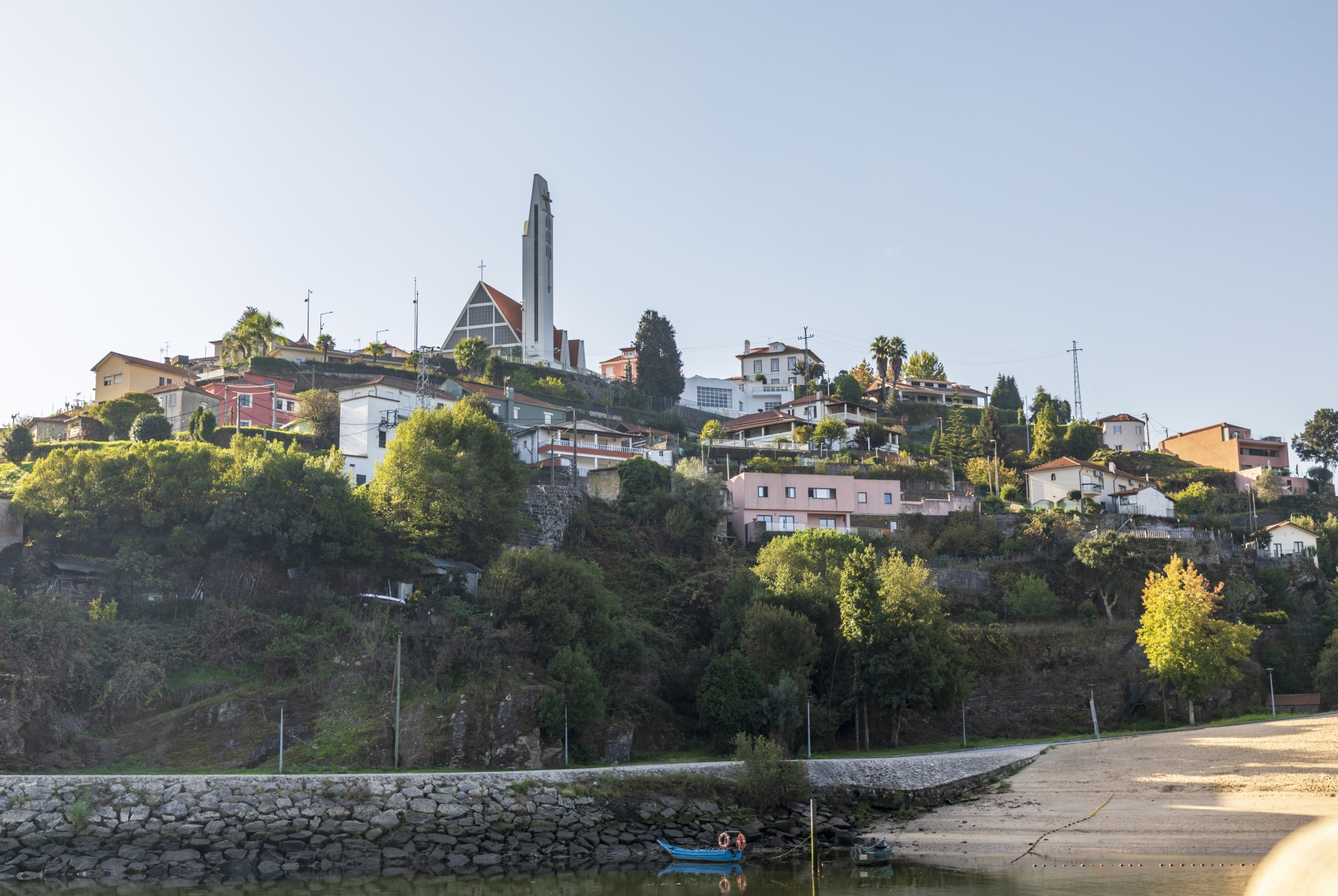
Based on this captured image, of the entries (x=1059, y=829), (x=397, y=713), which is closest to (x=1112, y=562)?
(x=1059, y=829)

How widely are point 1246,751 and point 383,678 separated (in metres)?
30.5

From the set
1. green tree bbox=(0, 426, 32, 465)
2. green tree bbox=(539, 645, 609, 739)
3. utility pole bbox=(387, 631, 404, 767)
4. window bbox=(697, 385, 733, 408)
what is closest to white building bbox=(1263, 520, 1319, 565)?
window bbox=(697, 385, 733, 408)

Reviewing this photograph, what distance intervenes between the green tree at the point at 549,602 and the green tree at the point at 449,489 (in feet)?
14.0

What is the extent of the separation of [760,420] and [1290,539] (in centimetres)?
3603

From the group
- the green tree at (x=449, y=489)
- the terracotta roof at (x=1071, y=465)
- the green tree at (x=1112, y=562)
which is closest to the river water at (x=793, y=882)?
the green tree at (x=449, y=489)

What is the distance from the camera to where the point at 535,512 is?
54.1m

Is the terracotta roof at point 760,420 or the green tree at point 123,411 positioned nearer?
the green tree at point 123,411

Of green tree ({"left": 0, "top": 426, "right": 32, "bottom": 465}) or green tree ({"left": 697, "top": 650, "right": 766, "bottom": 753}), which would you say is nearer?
green tree ({"left": 697, "top": 650, "right": 766, "bottom": 753})

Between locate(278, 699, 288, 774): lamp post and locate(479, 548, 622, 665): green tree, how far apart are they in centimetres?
853

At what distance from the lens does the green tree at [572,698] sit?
125 ft

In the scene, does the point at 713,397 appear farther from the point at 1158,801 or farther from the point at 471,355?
the point at 1158,801

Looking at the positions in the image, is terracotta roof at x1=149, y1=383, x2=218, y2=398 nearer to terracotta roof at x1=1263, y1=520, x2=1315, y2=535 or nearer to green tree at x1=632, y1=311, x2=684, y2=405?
green tree at x1=632, y1=311, x2=684, y2=405

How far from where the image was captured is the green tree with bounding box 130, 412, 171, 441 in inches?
2179

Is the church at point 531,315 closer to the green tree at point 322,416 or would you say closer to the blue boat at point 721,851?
the green tree at point 322,416
